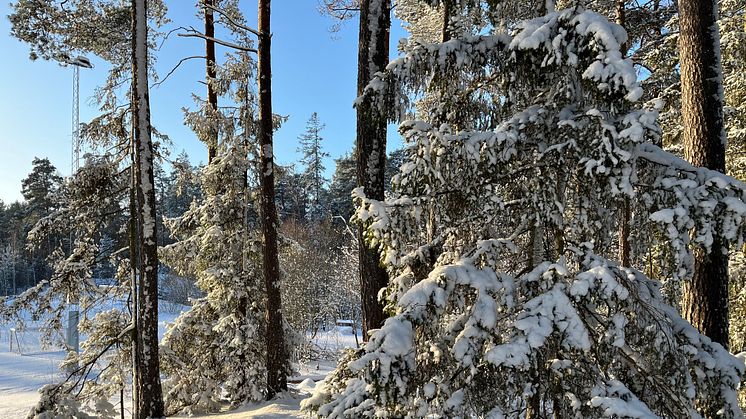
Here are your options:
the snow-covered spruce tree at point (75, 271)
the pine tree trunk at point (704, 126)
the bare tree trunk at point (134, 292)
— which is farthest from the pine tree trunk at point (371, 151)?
the snow-covered spruce tree at point (75, 271)

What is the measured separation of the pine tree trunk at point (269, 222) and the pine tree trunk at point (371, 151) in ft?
14.6

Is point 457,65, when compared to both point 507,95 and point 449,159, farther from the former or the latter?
point 449,159

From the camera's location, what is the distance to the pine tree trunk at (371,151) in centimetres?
420

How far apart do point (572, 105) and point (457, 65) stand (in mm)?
840

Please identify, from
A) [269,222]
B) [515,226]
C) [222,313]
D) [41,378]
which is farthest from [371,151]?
[41,378]

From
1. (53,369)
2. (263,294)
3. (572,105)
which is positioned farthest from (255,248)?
(53,369)

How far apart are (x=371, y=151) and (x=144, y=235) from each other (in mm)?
4444

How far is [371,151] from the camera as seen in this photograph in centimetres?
422

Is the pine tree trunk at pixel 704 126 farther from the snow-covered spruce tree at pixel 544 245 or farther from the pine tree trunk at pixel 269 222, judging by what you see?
the pine tree trunk at pixel 269 222

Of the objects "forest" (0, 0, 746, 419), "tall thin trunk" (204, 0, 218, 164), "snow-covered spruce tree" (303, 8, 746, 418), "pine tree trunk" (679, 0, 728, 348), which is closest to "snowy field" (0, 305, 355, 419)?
"forest" (0, 0, 746, 419)

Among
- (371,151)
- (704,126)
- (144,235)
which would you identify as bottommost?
(144,235)

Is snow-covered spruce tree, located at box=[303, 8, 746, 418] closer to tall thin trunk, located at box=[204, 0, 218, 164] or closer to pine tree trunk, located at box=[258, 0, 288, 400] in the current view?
pine tree trunk, located at box=[258, 0, 288, 400]

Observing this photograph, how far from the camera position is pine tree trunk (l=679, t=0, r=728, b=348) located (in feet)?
14.3

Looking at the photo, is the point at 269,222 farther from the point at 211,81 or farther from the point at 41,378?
the point at 41,378
